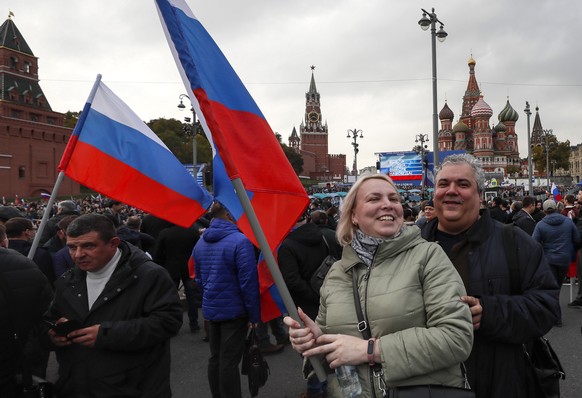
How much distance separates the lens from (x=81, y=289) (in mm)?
2596

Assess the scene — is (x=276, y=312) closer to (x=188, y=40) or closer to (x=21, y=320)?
(x=21, y=320)

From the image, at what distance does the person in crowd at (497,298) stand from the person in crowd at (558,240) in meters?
5.35

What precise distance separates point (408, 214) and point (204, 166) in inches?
311

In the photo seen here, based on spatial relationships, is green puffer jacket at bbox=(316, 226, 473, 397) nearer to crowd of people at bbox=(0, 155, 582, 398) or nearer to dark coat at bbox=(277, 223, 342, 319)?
crowd of people at bbox=(0, 155, 582, 398)

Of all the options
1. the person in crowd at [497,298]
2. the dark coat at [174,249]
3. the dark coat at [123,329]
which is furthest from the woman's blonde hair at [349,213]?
the dark coat at [174,249]

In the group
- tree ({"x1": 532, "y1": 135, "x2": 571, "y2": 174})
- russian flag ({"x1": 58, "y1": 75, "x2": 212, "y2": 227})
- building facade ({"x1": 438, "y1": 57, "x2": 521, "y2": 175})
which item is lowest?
russian flag ({"x1": 58, "y1": 75, "x2": 212, "y2": 227})

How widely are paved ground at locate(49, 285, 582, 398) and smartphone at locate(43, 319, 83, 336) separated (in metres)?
2.41

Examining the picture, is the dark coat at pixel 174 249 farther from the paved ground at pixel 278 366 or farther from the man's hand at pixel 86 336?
the man's hand at pixel 86 336

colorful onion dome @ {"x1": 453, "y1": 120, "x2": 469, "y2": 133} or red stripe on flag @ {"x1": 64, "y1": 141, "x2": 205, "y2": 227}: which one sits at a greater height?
colorful onion dome @ {"x1": 453, "y1": 120, "x2": 469, "y2": 133}

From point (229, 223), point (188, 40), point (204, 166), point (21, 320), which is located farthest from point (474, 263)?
point (204, 166)

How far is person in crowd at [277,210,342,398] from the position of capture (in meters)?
4.32

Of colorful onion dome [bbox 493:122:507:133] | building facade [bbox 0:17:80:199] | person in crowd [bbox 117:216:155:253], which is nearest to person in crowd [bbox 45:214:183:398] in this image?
person in crowd [bbox 117:216:155:253]

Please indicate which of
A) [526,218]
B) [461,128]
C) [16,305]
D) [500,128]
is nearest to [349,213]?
[16,305]

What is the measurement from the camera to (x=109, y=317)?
2.53 meters
